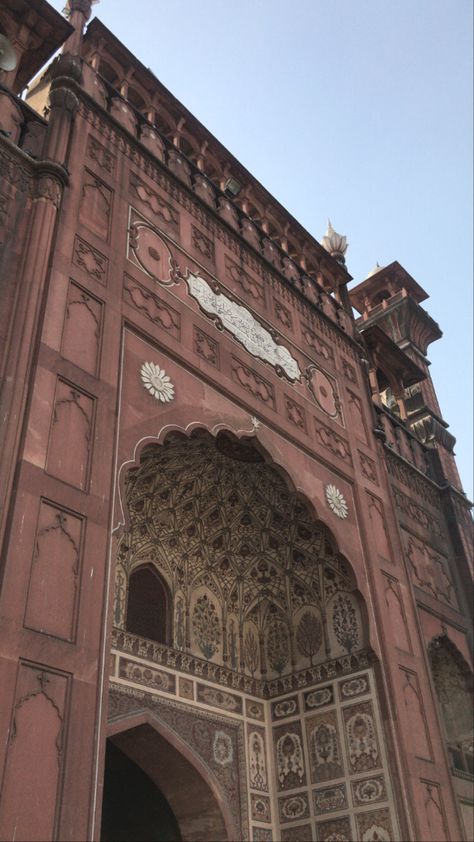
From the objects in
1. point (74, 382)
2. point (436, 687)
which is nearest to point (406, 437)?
point (436, 687)

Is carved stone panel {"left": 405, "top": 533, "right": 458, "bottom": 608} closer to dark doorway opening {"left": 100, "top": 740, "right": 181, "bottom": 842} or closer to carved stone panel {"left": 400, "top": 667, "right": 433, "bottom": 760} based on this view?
carved stone panel {"left": 400, "top": 667, "right": 433, "bottom": 760}

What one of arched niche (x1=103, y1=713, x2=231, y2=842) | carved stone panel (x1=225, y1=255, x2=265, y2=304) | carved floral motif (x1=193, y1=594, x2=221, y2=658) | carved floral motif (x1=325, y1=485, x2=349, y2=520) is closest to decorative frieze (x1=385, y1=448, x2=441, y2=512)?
carved floral motif (x1=325, y1=485, x2=349, y2=520)

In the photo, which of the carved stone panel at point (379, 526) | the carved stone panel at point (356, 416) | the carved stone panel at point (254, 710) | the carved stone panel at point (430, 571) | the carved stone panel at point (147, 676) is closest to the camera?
the carved stone panel at point (147, 676)

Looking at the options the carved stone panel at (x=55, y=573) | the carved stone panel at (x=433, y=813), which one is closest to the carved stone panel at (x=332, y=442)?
the carved stone panel at (x=433, y=813)

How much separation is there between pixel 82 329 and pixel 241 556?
4.17 m

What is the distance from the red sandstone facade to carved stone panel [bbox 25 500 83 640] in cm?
2

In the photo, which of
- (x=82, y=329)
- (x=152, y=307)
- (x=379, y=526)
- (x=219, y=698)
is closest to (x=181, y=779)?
(x=219, y=698)

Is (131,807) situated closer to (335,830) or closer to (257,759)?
(257,759)

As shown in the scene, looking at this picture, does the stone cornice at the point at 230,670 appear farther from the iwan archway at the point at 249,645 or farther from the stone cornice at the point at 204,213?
the stone cornice at the point at 204,213

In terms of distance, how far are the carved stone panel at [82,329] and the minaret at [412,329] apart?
773cm

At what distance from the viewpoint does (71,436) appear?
604cm

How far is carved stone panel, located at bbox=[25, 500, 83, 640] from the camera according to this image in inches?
199

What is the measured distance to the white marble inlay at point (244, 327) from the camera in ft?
29.3

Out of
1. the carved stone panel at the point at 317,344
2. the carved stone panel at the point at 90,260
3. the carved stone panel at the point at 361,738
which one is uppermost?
the carved stone panel at the point at 317,344
